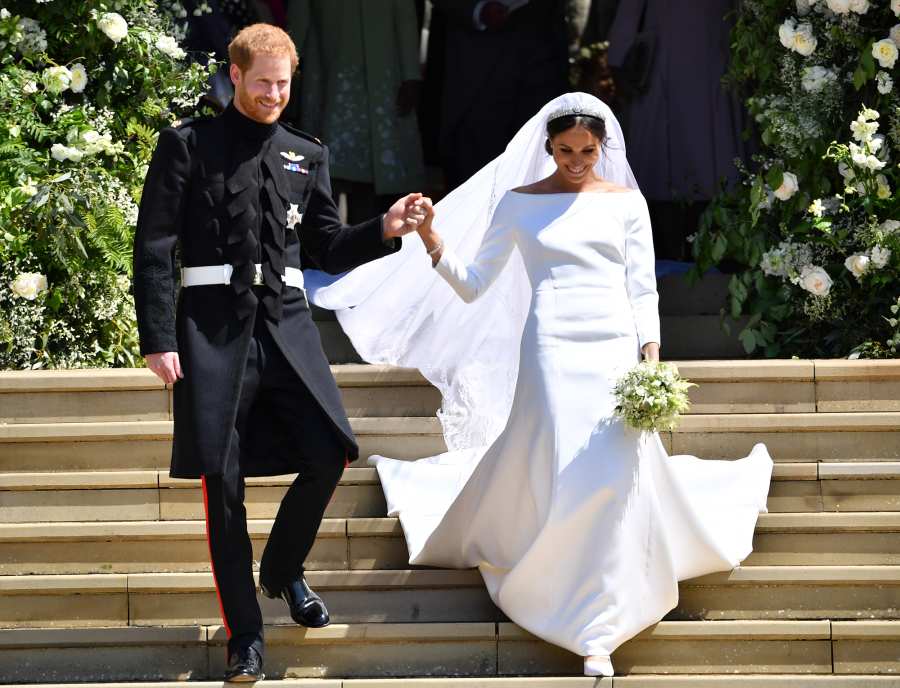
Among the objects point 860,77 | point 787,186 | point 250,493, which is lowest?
point 250,493

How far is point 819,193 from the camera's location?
7.59 m

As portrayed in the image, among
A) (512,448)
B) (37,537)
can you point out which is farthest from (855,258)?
(37,537)

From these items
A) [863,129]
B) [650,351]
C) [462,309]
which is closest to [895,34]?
[863,129]

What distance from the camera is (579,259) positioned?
5.53 m

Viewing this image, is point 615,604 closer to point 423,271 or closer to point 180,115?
point 423,271

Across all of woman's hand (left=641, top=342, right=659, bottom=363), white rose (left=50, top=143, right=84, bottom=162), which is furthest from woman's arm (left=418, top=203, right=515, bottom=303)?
white rose (left=50, top=143, right=84, bottom=162)

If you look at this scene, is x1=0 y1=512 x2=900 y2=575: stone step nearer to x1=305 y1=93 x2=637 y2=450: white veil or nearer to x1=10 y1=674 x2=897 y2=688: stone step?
x1=305 y1=93 x2=637 y2=450: white veil

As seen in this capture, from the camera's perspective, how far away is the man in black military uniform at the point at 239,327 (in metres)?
4.94

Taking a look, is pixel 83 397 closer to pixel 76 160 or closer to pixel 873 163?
pixel 76 160

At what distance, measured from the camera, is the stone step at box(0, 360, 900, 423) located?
21.2 feet

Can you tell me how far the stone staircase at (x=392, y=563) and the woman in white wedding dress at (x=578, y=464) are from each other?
0.13 metres

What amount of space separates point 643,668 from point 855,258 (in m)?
2.55

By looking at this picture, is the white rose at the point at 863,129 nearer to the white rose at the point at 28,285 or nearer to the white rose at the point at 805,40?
the white rose at the point at 805,40

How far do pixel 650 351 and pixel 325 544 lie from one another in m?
1.39
